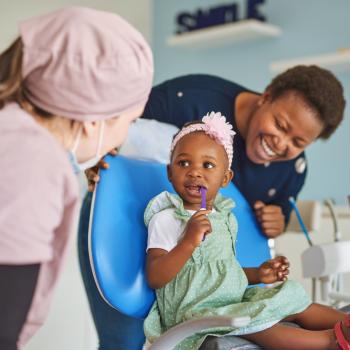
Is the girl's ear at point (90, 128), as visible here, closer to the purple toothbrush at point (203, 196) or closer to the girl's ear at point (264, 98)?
the purple toothbrush at point (203, 196)

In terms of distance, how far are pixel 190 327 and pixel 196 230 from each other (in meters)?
0.18

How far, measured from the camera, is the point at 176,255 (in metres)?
1.24

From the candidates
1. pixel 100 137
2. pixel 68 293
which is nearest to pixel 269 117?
pixel 100 137

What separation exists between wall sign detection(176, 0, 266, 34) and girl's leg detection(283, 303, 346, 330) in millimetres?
2542

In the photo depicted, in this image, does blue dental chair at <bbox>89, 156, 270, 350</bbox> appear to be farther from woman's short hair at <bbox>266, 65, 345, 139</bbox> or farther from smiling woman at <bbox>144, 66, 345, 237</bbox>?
woman's short hair at <bbox>266, 65, 345, 139</bbox>

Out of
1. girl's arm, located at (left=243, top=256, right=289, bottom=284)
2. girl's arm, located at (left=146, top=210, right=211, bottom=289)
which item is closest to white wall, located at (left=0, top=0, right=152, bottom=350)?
girl's arm, located at (left=146, top=210, right=211, bottom=289)

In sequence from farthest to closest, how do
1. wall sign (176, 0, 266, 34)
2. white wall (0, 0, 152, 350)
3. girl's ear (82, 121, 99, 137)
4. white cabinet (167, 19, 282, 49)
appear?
wall sign (176, 0, 266, 34) → white cabinet (167, 19, 282, 49) → white wall (0, 0, 152, 350) → girl's ear (82, 121, 99, 137)

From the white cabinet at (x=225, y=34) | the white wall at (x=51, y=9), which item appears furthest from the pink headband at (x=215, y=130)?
the white wall at (x=51, y=9)

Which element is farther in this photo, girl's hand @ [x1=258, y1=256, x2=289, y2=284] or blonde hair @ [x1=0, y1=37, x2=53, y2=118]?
girl's hand @ [x1=258, y1=256, x2=289, y2=284]

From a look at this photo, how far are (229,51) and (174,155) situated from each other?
2.64m

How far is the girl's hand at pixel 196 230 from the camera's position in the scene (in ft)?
4.01

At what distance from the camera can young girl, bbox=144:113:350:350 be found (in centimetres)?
123

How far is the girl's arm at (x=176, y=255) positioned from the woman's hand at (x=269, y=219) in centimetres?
36

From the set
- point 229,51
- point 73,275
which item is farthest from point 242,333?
point 229,51
